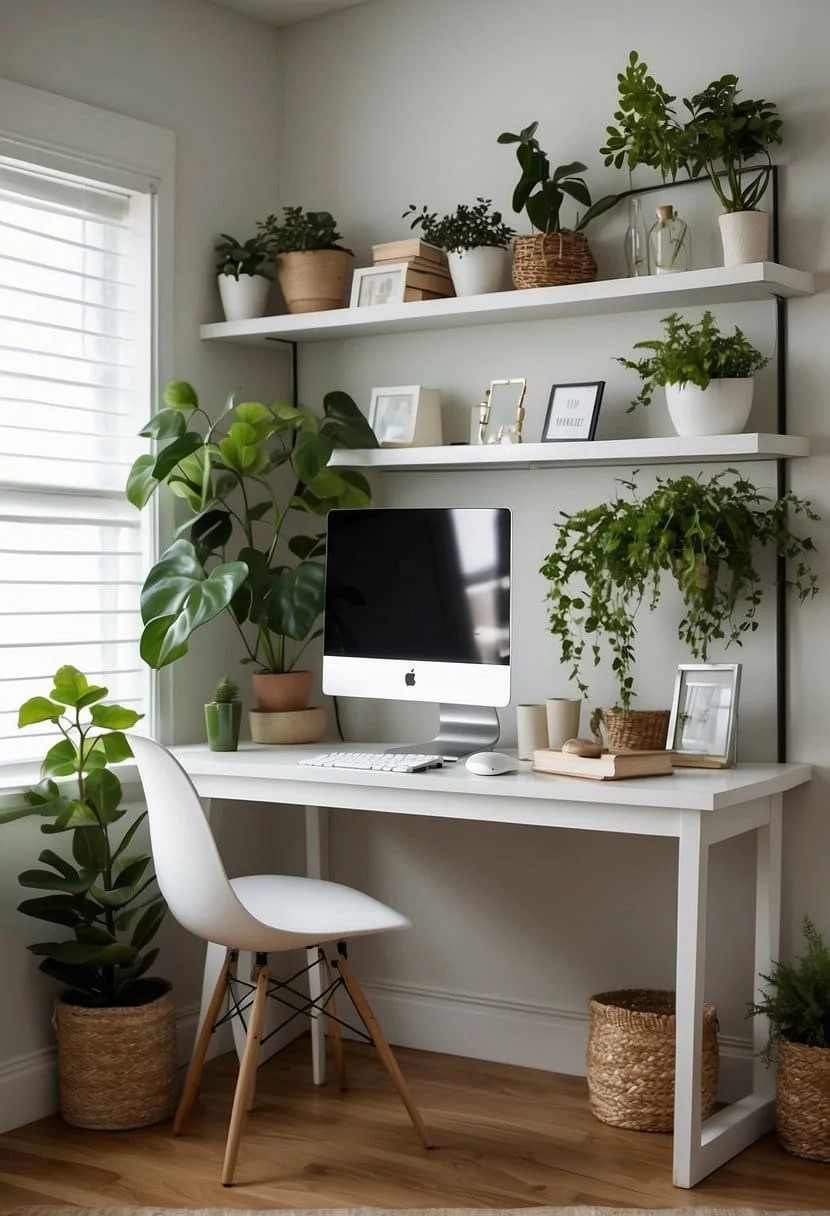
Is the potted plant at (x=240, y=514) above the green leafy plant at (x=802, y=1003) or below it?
above

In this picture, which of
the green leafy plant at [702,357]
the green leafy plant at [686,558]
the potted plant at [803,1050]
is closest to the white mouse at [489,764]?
the green leafy plant at [686,558]

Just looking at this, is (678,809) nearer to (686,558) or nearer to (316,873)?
(686,558)

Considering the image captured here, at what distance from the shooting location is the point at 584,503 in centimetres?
350

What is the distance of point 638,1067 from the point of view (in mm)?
3088

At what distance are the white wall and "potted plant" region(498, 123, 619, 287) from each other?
0.10 metres

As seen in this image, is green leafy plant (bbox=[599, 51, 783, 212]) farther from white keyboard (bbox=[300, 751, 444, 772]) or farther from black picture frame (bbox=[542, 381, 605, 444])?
white keyboard (bbox=[300, 751, 444, 772])

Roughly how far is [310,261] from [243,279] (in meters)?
0.18

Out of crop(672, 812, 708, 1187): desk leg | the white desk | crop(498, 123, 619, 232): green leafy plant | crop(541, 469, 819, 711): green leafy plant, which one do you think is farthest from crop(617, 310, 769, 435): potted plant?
crop(672, 812, 708, 1187): desk leg

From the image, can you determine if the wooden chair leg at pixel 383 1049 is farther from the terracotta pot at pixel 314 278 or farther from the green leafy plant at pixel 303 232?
the green leafy plant at pixel 303 232

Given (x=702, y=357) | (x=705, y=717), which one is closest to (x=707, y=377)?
(x=702, y=357)

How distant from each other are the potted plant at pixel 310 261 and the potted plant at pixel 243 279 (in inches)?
1.9

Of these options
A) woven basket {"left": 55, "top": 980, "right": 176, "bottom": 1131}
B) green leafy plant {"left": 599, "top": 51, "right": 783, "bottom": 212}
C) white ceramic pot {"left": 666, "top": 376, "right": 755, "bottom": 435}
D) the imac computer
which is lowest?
woven basket {"left": 55, "top": 980, "right": 176, "bottom": 1131}

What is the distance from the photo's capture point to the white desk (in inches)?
109

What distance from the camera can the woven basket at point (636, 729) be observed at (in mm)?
3203
